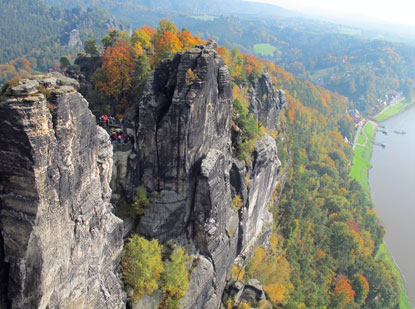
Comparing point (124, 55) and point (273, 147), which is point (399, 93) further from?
point (124, 55)

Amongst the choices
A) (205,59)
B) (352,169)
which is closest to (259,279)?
(205,59)

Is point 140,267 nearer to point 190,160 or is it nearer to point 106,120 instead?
point 190,160

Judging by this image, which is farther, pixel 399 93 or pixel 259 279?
pixel 399 93

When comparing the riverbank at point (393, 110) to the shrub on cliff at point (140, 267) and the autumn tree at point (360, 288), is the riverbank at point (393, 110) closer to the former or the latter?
the autumn tree at point (360, 288)

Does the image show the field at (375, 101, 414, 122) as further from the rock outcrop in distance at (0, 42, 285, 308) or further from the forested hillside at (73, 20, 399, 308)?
the rock outcrop in distance at (0, 42, 285, 308)

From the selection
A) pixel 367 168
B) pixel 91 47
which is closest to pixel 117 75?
pixel 91 47
